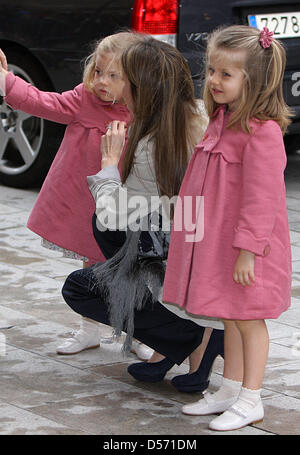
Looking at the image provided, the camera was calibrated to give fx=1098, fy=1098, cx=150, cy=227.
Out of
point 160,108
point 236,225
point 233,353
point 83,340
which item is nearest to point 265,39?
point 160,108

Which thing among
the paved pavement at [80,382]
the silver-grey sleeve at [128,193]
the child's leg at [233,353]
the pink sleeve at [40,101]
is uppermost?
the pink sleeve at [40,101]

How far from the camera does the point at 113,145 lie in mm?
3967

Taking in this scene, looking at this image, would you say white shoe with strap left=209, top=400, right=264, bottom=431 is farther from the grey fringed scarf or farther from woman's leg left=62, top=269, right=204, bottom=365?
the grey fringed scarf

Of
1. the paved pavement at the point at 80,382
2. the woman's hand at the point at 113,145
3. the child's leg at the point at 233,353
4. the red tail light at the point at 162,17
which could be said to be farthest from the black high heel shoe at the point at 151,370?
the red tail light at the point at 162,17

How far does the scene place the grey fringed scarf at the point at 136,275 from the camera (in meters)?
3.98

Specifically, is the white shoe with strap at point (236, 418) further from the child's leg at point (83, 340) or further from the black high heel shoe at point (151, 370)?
the child's leg at point (83, 340)

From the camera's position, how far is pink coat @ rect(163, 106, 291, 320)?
139 inches

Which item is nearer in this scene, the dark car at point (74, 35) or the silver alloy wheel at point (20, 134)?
the dark car at point (74, 35)

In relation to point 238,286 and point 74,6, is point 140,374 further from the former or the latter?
point 74,6

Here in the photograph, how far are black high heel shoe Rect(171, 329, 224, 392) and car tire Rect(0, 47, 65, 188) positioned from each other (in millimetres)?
3473

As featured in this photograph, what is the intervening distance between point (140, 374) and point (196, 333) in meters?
0.30

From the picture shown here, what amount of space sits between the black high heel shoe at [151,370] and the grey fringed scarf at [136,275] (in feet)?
0.79

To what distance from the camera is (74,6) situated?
704 centimetres
